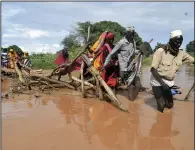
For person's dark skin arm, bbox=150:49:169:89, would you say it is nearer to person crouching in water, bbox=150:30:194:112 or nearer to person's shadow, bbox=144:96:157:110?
person crouching in water, bbox=150:30:194:112

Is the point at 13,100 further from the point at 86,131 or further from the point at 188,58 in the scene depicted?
the point at 188,58

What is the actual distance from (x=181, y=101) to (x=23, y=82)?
4.20m

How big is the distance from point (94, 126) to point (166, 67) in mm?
1718

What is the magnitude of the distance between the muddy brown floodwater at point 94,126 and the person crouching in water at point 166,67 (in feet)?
0.92

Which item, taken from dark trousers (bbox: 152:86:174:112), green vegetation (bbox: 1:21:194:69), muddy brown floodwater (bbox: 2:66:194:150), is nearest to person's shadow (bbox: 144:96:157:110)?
muddy brown floodwater (bbox: 2:66:194:150)

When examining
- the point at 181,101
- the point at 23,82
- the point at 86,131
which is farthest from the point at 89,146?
the point at 23,82

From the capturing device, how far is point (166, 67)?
505 centimetres

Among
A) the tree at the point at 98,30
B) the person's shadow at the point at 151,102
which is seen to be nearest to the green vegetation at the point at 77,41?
the tree at the point at 98,30

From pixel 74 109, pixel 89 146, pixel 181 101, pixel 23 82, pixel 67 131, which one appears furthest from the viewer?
pixel 23 82

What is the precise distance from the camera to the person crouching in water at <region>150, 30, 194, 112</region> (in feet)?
16.3

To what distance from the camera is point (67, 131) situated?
404 cm

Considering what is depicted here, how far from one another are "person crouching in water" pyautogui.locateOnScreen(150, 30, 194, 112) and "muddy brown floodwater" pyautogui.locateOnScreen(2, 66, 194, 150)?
11.1 inches

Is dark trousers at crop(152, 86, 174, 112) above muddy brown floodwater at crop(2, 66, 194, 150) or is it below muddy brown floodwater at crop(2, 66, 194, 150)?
above

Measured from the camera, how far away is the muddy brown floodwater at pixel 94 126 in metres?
3.54
